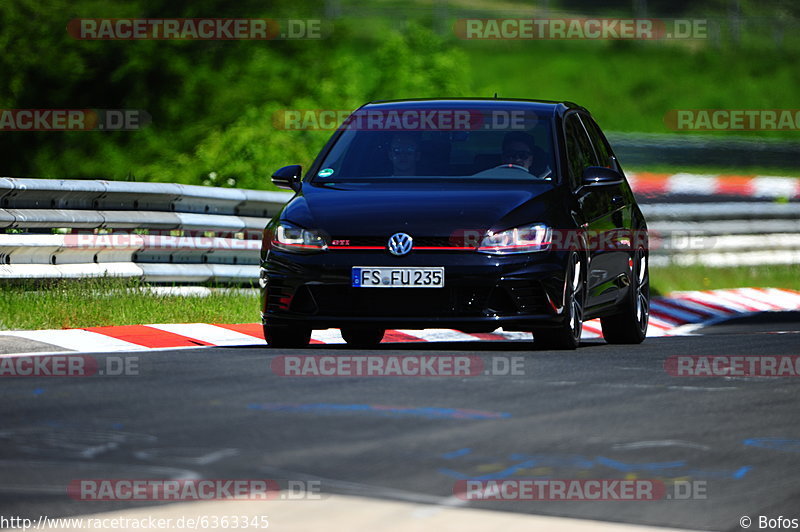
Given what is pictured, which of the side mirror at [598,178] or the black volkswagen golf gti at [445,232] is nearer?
the black volkswagen golf gti at [445,232]

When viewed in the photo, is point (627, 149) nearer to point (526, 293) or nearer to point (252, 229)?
point (252, 229)

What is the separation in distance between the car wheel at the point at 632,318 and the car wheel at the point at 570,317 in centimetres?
155

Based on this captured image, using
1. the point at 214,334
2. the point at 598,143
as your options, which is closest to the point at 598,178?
the point at 598,143

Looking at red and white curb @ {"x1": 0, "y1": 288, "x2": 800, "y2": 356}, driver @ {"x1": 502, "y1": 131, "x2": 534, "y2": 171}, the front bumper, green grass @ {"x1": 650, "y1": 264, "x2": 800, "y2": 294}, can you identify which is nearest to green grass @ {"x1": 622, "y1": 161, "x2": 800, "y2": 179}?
green grass @ {"x1": 650, "y1": 264, "x2": 800, "y2": 294}

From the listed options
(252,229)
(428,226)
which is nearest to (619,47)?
(252,229)

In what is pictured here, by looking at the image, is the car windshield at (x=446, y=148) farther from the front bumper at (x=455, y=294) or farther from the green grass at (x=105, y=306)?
the green grass at (x=105, y=306)

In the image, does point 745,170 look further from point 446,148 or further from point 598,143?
point 446,148

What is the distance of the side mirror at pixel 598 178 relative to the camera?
11.4m

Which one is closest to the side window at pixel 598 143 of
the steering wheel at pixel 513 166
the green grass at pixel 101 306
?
the steering wheel at pixel 513 166

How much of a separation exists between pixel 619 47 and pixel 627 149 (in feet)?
97.8

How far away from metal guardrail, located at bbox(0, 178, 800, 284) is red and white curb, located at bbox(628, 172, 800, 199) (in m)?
12.5

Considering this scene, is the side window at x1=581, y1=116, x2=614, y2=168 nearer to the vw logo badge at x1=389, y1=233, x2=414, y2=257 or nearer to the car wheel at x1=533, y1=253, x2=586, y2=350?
the car wheel at x1=533, y1=253, x2=586, y2=350

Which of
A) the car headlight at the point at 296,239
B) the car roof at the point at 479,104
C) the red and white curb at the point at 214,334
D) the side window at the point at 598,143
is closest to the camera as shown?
the car headlight at the point at 296,239

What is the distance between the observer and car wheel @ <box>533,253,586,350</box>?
34.9ft
